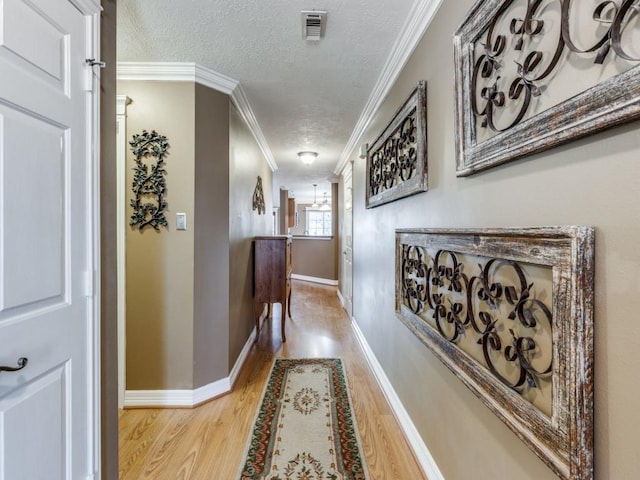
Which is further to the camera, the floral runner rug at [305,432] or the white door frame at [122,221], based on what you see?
the white door frame at [122,221]

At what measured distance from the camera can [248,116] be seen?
118 inches

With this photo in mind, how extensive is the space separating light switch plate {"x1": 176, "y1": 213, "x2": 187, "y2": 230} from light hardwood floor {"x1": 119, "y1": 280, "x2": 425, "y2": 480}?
1.29m

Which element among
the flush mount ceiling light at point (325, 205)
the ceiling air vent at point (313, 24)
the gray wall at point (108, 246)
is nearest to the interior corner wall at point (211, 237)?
the gray wall at point (108, 246)

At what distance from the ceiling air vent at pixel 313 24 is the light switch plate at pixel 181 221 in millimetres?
1385

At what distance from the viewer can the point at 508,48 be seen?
92 cm

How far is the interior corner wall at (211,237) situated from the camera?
2223mm

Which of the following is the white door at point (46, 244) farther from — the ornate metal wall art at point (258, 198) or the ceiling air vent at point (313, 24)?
the ornate metal wall art at point (258, 198)

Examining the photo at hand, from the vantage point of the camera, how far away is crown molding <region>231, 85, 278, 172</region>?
8.24ft

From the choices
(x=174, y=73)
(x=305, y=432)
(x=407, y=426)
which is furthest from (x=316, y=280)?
(x=174, y=73)

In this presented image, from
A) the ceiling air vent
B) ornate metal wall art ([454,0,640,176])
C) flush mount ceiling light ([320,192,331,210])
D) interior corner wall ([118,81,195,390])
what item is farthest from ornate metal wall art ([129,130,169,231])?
flush mount ceiling light ([320,192,331,210])

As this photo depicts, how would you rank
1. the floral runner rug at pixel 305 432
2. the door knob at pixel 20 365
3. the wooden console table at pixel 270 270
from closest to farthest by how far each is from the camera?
the door knob at pixel 20 365 → the floral runner rug at pixel 305 432 → the wooden console table at pixel 270 270

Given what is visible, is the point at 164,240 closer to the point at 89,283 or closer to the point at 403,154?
the point at 89,283

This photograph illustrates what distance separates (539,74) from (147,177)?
2.23 meters

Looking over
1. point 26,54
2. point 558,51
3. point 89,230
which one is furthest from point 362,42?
point 89,230
